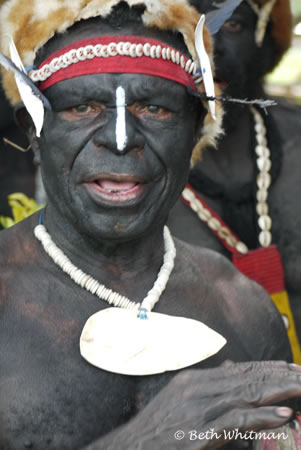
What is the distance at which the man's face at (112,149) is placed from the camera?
248 cm

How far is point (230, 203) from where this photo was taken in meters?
4.36

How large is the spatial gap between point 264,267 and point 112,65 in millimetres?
2030

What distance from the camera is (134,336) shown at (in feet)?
8.31

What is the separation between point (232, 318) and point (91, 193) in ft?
2.40

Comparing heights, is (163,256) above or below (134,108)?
below

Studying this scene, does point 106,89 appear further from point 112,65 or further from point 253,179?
point 253,179

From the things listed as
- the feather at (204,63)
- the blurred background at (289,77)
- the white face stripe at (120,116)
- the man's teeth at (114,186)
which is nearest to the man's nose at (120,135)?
the white face stripe at (120,116)

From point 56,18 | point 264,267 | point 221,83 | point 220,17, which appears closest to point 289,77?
point 221,83

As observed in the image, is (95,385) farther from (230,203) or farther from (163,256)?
(230,203)

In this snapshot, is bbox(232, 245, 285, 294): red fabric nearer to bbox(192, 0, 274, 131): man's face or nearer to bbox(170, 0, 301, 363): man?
bbox(170, 0, 301, 363): man

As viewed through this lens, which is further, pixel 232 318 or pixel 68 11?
pixel 232 318

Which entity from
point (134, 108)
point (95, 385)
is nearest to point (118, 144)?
point (134, 108)

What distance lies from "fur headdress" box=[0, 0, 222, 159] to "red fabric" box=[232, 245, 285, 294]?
1698mm

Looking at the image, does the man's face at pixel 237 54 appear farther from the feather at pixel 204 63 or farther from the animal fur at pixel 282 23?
the feather at pixel 204 63
